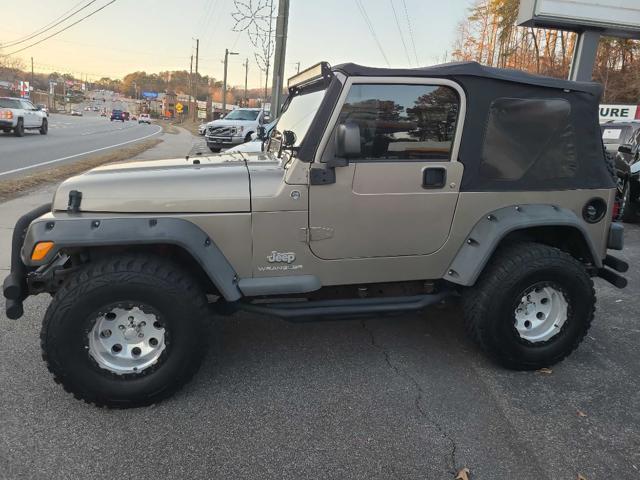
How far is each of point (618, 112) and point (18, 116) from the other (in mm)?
26627

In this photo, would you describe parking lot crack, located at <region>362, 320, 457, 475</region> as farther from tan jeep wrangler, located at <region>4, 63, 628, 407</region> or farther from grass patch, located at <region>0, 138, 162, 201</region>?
grass patch, located at <region>0, 138, 162, 201</region>

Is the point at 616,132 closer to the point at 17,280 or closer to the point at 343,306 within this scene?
the point at 343,306

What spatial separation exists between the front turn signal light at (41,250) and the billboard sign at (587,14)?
1115 centimetres

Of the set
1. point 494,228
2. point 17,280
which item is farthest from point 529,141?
point 17,280

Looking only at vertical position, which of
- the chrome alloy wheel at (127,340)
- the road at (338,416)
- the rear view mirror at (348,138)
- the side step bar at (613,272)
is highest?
the rear view mirror at (348,138)

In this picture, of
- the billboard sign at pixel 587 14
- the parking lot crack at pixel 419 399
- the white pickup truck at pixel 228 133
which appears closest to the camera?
the parking lot crack at pixel 419 399

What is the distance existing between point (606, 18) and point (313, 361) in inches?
439

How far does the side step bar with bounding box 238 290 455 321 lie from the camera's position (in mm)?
3299

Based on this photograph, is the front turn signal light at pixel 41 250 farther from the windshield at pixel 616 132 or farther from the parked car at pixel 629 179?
the windshield at pixel 616 132

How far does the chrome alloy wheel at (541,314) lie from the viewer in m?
3.62

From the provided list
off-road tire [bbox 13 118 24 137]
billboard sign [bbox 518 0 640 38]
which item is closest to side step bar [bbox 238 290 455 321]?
billboard sign [bbox 518 0 640 38]

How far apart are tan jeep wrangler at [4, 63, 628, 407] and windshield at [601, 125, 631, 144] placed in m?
13.5

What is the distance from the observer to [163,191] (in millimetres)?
3061

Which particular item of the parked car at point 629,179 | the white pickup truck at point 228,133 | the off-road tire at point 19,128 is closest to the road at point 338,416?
the parked car at point 629,179
